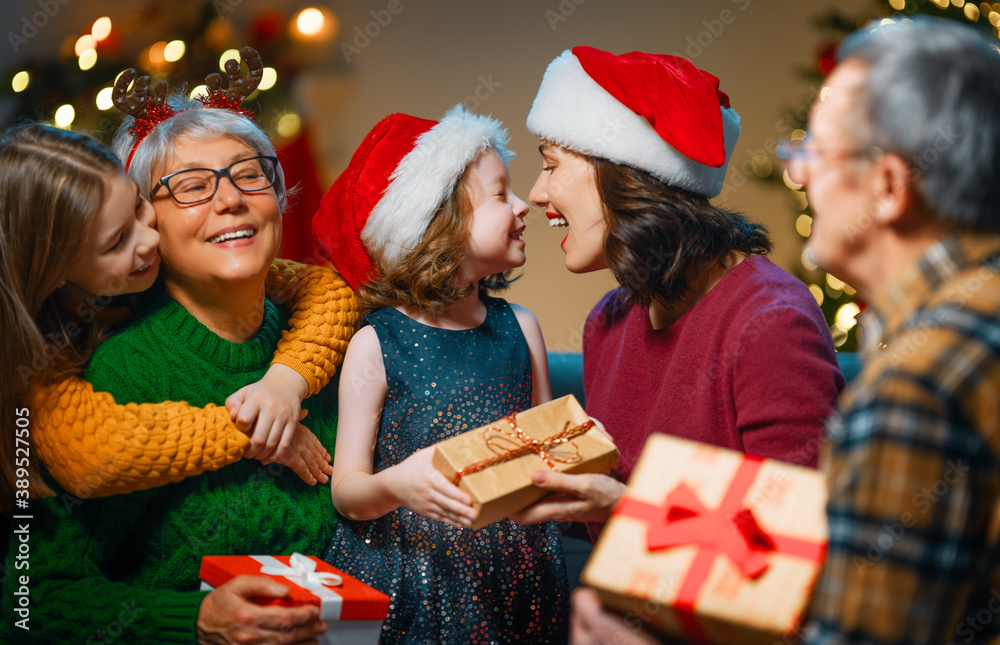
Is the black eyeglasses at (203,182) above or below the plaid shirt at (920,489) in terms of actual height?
above

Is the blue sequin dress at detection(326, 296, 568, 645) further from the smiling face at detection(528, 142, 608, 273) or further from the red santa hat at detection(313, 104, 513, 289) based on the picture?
the smiling face at detection(528, 142, 608, 273)

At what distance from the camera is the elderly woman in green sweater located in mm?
1414

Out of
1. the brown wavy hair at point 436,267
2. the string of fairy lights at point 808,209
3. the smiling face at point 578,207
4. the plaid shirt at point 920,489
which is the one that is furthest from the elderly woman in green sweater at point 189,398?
the string of fairy lights at point 808,209

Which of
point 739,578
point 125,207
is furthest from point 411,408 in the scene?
point 739,578

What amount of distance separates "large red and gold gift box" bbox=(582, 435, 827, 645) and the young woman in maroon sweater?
0.46 metres

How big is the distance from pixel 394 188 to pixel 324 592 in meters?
0.88

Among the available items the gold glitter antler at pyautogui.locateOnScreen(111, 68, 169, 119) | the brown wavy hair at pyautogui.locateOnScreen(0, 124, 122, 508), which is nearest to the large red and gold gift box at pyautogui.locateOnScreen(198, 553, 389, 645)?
the brown wavy hair at pyautogui.locateOnScreen(0, 124, 122, 508)

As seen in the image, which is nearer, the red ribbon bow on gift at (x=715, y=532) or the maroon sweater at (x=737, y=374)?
the red ribbon bow on gift at (x=715, y=532)

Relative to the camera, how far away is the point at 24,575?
4.72 ft

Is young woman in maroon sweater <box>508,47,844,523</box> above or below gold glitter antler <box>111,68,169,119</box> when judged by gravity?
below

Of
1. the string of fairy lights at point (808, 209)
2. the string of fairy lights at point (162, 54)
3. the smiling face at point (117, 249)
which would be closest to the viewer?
the smiling face at point (117, 249)

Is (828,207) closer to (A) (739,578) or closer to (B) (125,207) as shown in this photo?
(A) (739,578)

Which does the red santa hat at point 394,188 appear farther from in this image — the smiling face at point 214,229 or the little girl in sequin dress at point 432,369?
the smiling face at point 214,229

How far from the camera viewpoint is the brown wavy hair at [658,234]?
1.71 meters
